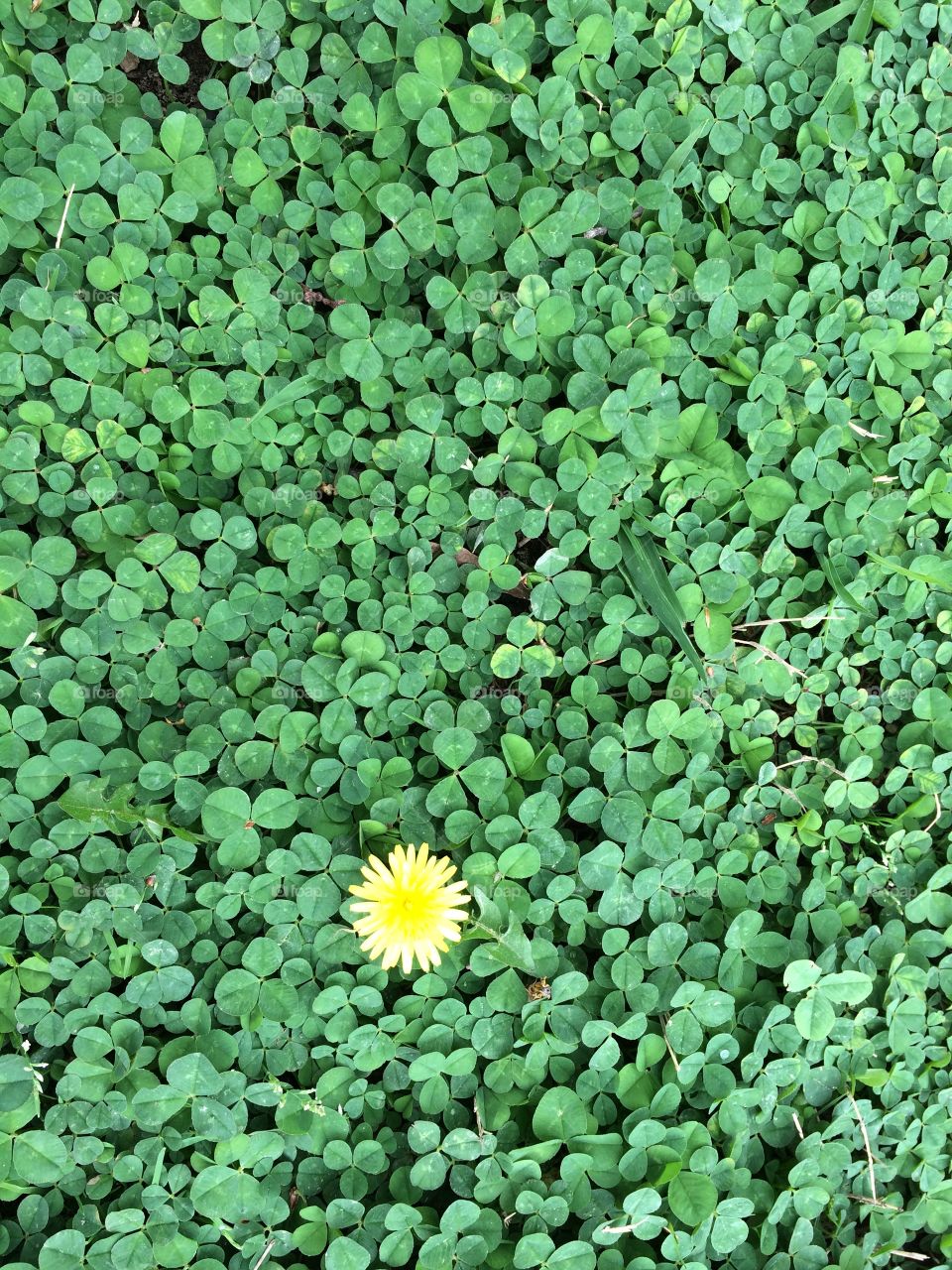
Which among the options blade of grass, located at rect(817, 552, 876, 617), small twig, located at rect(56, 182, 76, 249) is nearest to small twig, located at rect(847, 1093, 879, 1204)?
blade of grass, located at rect(817, 552, 876, 617)

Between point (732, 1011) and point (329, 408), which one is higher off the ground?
point (329, 408)

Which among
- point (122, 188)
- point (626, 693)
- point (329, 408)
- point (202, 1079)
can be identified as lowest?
point (202, 1079)

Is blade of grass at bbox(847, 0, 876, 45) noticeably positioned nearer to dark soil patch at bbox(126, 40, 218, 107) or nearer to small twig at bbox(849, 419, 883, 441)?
small twig at bbox(849, 419, 883, 441)

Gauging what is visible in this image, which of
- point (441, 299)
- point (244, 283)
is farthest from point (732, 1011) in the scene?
point (244, 283)

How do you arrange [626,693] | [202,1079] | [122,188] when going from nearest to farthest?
[202,1079]
[122,188]
[626,693]

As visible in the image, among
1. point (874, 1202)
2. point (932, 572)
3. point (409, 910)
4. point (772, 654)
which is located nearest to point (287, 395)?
point (409, 910)

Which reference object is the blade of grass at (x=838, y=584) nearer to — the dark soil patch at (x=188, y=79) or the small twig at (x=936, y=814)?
the small twig at (x=936, y=814)

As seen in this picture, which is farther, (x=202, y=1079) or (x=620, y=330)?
(x=620, y=330)

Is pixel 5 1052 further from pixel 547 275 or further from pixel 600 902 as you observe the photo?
pixel 547 275
